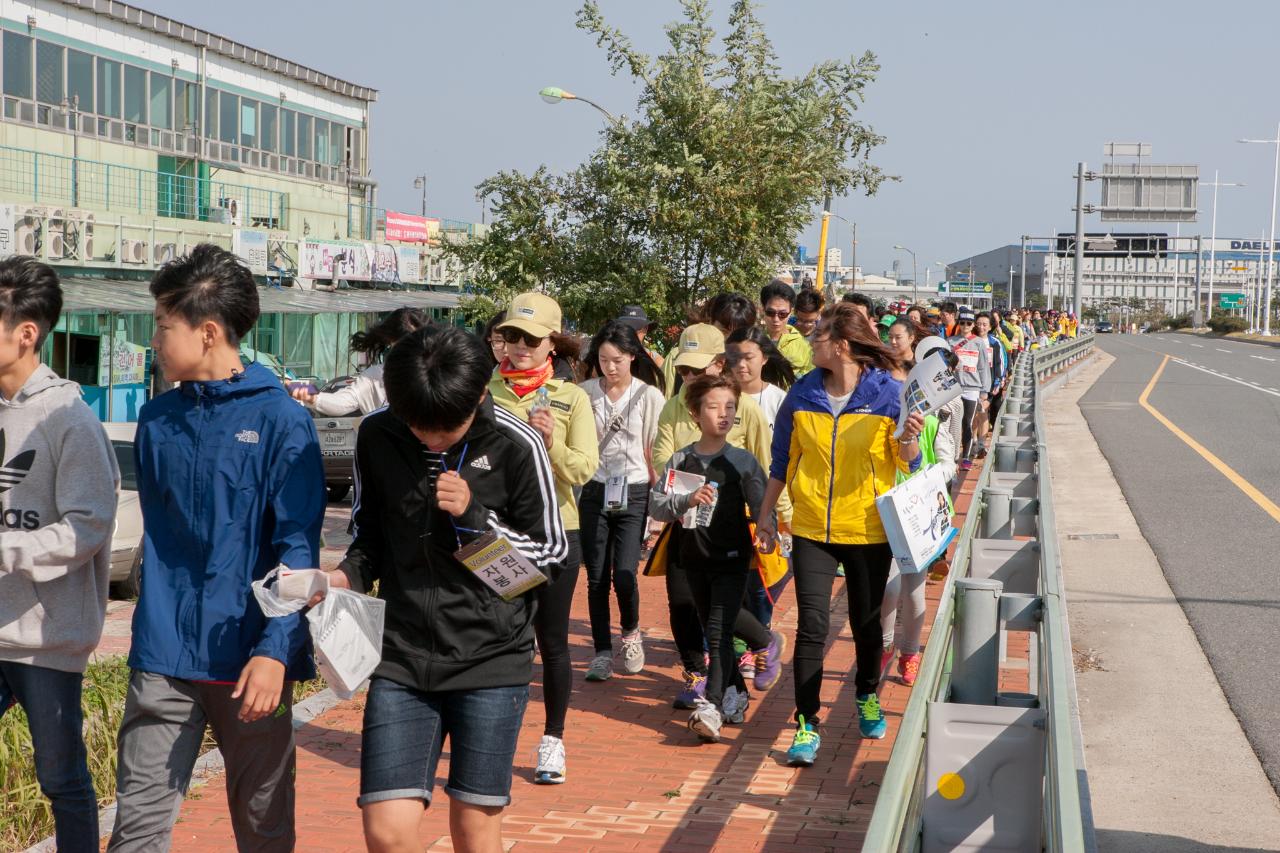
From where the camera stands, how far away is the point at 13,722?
584 centimetres

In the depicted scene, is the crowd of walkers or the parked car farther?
the parked car

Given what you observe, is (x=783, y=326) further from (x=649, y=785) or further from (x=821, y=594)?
(x=649, y=785)

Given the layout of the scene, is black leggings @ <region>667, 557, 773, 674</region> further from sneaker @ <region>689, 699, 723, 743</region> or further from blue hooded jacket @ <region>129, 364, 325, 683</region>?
blue hooded jacket @ <region>129, 364, 325, 683</region>

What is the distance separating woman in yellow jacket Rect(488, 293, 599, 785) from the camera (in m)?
5.72

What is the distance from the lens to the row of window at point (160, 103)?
3278 centimetres

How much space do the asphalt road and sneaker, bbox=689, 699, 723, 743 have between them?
7.31 feet

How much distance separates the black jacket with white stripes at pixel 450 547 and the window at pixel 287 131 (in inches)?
1638

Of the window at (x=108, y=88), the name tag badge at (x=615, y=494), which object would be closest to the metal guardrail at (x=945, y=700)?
the name tag badge at (x=615, y=494)

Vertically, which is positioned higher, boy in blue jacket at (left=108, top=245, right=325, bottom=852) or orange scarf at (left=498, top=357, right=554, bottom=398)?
orange scarf at (left=498, top=357, right=554, bottom=398)

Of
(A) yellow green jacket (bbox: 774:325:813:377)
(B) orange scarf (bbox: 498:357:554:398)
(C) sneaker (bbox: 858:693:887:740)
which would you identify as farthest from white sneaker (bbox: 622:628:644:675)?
(A) yellow green jacket (bbox: 774:325:813:377)

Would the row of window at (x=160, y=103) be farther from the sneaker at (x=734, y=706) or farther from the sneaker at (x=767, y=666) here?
the sneaker at (x=734, y=706)

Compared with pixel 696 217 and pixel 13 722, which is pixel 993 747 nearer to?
pixel 13 722

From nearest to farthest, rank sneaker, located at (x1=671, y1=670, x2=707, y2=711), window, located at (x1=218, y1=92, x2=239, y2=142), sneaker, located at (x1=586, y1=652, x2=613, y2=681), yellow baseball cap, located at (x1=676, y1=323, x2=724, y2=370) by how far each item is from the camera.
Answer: sneaker, located at (x1=671, y1=670, x2=707, y2=711) < yellow baseball cap, located at (x1=676, y1=323, x2=724, y2=370) < sneaker, located at (x1=586, y1=652, x2=613, y2=681) < window, located at (x1=218, y1=92, x2=239, y2=142)

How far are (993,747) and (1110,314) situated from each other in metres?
164
